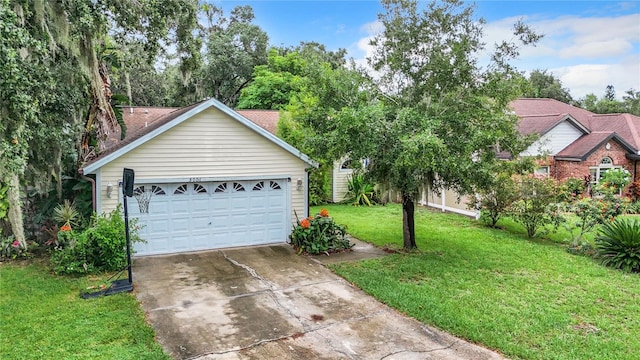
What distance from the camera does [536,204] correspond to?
42.1 ft

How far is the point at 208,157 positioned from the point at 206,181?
0.61m

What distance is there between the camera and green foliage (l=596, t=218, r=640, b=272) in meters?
9.79

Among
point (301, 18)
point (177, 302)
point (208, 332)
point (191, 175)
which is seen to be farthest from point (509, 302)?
point (301, 18)

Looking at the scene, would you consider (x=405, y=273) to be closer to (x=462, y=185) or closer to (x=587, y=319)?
(x=462, y=185)

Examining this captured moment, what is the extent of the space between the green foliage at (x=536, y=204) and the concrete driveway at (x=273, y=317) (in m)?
7.20

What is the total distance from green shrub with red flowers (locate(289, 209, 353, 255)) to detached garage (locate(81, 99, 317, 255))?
0.89m

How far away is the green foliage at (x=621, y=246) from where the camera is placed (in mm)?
9789

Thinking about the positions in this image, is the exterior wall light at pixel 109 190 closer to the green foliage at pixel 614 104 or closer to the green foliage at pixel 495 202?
the green foliage at pixel 495 202

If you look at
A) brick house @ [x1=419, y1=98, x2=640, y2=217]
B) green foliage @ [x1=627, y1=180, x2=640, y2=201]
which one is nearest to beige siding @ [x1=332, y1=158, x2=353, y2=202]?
brick house @ [x1=419, y1=98, x2=640, y2=217]

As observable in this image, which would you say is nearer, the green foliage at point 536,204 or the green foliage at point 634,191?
the green foliage at point 536,204

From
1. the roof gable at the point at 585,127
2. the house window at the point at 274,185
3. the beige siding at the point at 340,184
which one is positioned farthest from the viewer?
the roof gable at the point at 585,127

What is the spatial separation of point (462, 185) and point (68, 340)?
7910mm

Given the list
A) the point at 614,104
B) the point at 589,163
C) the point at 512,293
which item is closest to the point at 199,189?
the point at 512,293

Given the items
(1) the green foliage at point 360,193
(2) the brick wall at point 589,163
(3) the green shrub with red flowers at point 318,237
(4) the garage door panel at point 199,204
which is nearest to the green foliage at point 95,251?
(4) the garage door panel at point 199,204
